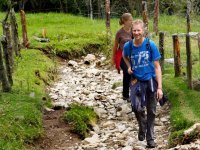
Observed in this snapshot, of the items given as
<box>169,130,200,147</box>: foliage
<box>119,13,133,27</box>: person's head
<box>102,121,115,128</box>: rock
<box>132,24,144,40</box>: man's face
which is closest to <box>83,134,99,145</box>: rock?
<box>102,121,115,128</box>: rock

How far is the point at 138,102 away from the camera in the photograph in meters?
7.38

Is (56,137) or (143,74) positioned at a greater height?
(143,74)

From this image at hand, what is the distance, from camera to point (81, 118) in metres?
8.99

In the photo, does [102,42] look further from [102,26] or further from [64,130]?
[64,130]

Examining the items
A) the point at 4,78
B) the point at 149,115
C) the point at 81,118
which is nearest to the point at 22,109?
the point at 81,118

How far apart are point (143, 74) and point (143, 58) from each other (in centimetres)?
28

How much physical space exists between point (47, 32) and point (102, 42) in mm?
2889

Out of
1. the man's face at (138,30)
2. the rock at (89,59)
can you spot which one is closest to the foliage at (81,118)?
the man's face at (138,30)

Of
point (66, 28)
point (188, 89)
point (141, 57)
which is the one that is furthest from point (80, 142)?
point (66, 28)

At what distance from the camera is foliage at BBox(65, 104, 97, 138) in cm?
863

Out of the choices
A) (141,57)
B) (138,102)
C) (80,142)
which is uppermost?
(141,57)

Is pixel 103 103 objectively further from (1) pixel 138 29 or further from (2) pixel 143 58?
(1) pixel 138 29

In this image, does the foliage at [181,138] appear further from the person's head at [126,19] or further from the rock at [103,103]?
the person's head at [126,19]

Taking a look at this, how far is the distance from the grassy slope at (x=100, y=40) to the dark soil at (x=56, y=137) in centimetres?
173
